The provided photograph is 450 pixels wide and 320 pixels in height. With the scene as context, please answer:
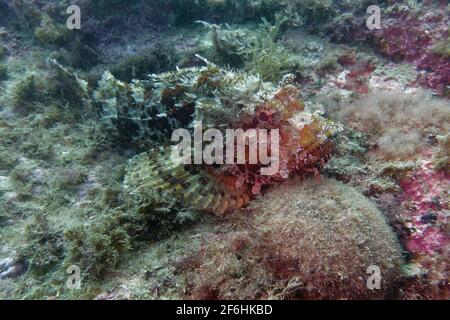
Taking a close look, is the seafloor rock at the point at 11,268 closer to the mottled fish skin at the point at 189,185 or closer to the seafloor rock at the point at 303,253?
the mottled fish skin at the point at 189,185

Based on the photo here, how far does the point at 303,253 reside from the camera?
113 inches

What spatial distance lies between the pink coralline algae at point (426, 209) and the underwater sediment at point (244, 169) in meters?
0.01

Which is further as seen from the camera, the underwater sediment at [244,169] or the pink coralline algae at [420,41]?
the pink coralline algae at [420,41]

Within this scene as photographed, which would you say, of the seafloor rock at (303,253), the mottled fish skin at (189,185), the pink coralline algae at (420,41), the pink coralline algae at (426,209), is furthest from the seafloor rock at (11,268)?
the pink coralline algae at (420,41)

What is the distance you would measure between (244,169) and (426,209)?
191 centimetres

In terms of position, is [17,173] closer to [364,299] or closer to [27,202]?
[27,202]

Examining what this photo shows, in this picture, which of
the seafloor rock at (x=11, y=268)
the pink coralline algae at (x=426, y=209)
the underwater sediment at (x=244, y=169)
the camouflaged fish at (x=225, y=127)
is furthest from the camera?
the camouflaged fish at (x=225, y=127)

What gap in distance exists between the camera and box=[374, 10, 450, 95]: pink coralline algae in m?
5.29

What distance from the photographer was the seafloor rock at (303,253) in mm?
2740

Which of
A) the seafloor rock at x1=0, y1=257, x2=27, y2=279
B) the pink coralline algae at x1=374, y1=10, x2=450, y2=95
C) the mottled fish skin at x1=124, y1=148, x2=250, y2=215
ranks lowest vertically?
the seafloor rock at x1=0, y1=257, x2=27, y2=279

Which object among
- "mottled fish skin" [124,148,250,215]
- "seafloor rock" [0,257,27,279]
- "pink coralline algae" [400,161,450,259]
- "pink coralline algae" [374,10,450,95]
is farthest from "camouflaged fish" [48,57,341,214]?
"pink coralline algae" [374,10,450,95]

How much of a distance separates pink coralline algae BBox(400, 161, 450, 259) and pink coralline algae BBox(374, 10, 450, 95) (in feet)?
7.10

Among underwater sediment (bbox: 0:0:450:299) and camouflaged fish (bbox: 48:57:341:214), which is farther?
camouflaged fish (bbox: 48:57:341:214)

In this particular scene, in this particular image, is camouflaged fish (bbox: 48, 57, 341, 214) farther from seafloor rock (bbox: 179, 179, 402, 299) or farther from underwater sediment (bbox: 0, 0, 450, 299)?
seafloor rock (bbox: 179, 179, 402, 299)
